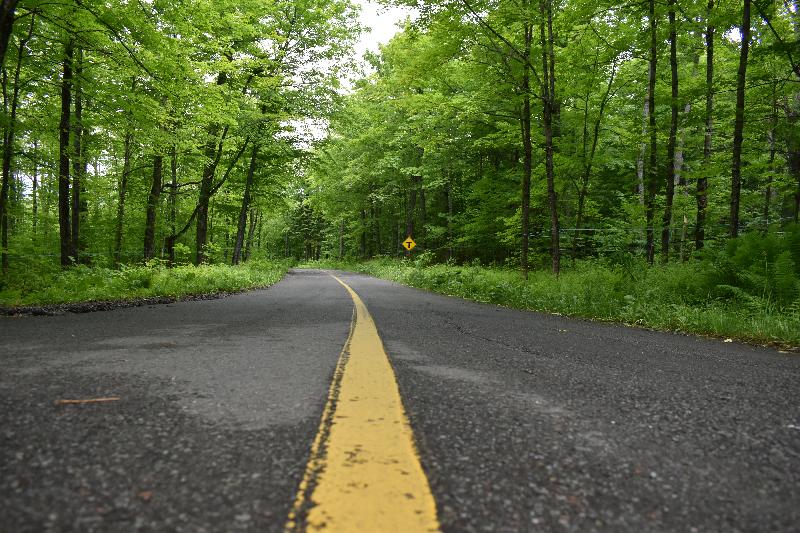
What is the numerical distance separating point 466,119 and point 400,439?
601 inches

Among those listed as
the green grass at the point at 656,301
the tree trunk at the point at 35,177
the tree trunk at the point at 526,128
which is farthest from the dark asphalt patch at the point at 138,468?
the tree trunk at the point at 35,177

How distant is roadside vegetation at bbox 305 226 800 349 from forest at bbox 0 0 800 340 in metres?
0.06

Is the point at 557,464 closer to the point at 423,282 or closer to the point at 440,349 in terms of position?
the point at 440,349

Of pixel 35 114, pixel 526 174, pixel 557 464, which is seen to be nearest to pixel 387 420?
pixel 557 464

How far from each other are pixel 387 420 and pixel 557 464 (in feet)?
2.28

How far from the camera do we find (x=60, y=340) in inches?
155

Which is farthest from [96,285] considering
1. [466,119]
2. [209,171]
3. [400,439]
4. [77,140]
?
[466,119]

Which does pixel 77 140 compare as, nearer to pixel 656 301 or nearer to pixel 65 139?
pixel 65 139

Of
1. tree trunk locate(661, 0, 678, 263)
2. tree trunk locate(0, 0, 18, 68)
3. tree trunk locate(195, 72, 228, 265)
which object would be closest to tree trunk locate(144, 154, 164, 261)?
tree trunk locate(195, 72, 228, 265)

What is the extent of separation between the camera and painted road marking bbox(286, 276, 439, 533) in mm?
1062

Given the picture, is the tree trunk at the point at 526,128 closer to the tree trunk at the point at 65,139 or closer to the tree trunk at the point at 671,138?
the tree trunk at the point at 671,138

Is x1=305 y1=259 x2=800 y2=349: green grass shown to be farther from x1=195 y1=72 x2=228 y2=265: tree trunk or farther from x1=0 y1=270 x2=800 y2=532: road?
x1=195 y1=72 x2=228 y2=265: tree trunk

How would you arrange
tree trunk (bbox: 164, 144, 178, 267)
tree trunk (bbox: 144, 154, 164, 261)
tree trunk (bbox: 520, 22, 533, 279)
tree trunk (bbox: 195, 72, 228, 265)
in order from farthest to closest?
tree trunk (bbox: 164, 144, 178, 267)
tree trunk (bbox: 195, 72, 228, 265)
tree trunk (bbox: 144, 154, 164, 261)
tree trunk (bbox: 520, 22, 533, 279)

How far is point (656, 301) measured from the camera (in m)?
7.57
